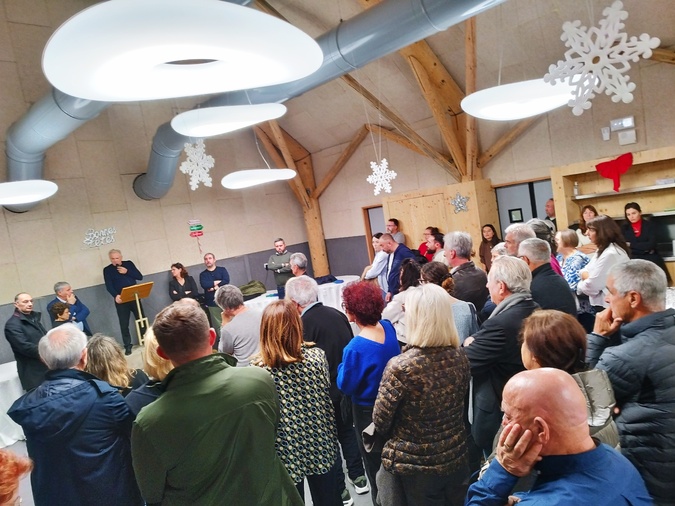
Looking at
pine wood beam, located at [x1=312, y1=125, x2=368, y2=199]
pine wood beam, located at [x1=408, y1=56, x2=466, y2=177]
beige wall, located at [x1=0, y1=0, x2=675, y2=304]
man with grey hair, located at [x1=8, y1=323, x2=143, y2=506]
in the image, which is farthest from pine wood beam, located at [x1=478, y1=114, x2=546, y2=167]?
man with grey hair, located at [x1=8, y1=323, x2=143, y2=506]

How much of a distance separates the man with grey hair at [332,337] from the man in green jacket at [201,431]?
1.09 meters

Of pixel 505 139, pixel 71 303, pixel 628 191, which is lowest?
pixel 71 303

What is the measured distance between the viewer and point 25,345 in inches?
174

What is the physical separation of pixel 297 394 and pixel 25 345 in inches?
150

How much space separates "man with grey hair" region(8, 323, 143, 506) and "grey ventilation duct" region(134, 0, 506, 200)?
11.6ft

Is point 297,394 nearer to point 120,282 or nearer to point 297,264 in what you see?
point 297,264

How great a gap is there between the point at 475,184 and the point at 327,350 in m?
5.37

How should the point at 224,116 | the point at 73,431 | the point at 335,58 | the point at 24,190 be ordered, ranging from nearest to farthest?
the point at 73,431, the point at 224,116, the point at 24,190, the point at 335,58

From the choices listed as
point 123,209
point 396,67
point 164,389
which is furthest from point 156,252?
point 164,389

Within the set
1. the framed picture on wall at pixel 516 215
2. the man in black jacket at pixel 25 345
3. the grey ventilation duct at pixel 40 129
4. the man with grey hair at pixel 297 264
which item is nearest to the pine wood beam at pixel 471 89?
the framed picture on wall at pixel 516 215

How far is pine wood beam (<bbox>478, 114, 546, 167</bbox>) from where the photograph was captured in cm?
662

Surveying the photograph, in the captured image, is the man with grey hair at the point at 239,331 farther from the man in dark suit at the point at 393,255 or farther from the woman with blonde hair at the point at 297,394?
→ the man in dark suit at the point at 393,255

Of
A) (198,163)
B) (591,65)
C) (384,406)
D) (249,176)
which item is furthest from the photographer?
(249,176)

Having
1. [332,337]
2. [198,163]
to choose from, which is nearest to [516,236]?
[332,337]
